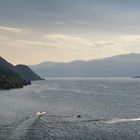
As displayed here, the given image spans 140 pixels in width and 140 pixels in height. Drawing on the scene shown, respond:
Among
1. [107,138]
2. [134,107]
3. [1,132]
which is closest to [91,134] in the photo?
[107,138]

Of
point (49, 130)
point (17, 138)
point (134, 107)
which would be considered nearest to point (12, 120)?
point (49, 130)

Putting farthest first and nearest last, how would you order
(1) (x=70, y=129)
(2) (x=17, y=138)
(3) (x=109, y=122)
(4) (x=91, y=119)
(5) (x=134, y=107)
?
(5) (x=134, y=107)
(4) (x=91, y=119)
(3) (x=109, y=122)
(1) (x=70, y=129)
(2) (x=17, y=138)

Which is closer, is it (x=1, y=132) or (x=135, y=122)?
(x=1, y=132)

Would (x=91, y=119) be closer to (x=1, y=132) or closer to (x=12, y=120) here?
(x=12, y=120)

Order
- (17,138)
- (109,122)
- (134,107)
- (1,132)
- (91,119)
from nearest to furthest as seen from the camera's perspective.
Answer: (17,138) < (1,132) < (109,122) < (91,119) < (134,107)

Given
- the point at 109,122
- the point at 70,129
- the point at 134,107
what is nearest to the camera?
the point at 70,129

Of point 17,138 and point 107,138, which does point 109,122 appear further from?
point 17,138

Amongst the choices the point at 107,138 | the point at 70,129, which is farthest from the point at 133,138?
the point at 70,129

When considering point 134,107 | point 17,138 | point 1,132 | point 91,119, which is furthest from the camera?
point 134,107

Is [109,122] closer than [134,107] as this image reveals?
Yes
